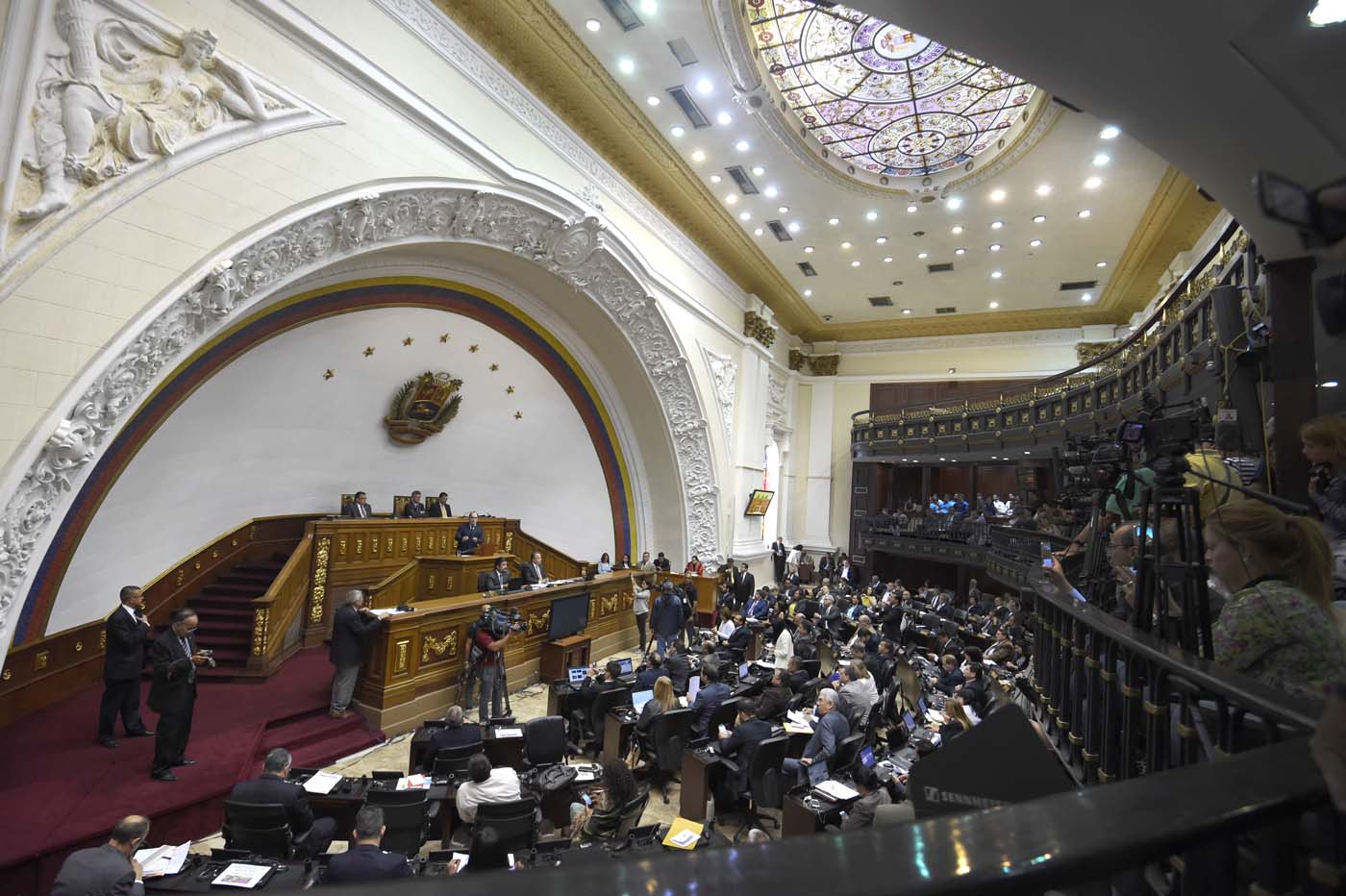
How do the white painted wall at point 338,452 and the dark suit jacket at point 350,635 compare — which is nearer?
the dark suit jacket at point 350,635

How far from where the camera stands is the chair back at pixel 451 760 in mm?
5246

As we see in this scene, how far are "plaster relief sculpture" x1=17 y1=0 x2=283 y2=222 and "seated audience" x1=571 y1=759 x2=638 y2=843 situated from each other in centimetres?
545

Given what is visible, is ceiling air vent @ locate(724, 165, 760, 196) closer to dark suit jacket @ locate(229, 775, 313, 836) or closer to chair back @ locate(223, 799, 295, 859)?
dark suit jacket @ locate(229, 775, 313, 836)

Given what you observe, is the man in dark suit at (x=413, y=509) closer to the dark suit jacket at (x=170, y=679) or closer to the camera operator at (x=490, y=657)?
the camera operator at (x=490, y=657)

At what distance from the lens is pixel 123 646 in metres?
5.54

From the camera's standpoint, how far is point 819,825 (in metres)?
4.39

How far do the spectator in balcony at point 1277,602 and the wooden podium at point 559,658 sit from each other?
8.10 meters

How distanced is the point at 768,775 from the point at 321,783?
134 inches

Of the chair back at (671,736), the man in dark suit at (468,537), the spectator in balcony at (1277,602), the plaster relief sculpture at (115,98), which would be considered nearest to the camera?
the spectator in balcony at (1277,602)

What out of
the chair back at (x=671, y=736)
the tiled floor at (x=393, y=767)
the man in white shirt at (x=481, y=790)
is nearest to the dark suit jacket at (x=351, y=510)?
the tiled floor at (x=393, y=767)

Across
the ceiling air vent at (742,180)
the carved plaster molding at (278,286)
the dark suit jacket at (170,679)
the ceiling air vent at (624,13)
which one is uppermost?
the ceiling air vent at (624,13)

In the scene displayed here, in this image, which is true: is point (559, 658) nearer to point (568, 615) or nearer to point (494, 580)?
point (568, 615)

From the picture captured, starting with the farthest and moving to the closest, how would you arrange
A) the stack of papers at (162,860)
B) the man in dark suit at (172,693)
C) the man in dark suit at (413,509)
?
the man in dark suit at (413,509) → the man in dark suit at (172,693) → the stack of papers at (162,860)

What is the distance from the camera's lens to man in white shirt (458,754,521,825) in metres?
4.49
